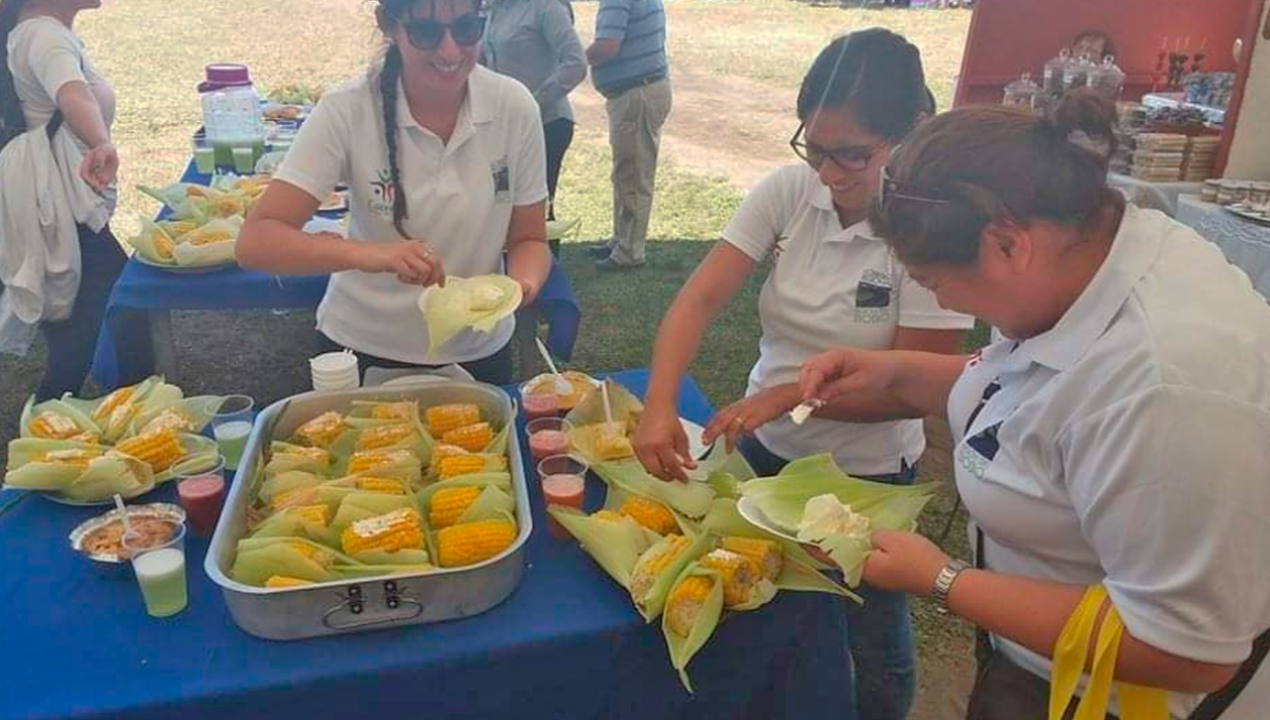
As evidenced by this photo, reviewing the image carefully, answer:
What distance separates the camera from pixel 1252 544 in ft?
3.84

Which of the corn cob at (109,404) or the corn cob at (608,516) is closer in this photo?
the corn cob at (608,516)

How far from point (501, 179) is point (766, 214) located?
81 cm

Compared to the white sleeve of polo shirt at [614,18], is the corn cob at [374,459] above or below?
below

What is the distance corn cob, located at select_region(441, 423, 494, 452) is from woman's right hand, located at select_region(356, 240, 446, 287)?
397 millimetres

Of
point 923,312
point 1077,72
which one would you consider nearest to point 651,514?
point 923,312

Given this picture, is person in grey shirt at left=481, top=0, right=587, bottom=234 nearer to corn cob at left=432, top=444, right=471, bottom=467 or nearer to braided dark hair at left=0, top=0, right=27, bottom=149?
braided dark hair at left=0, top=0, right=27, bottom=149

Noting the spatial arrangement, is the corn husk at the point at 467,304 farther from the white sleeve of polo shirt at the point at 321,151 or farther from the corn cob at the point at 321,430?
the white sleeve of polo shirt at the point at 321,151

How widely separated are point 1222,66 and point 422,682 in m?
7.67

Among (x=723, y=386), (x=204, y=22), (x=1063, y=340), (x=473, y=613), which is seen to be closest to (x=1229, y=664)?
(x=1063, y=340)

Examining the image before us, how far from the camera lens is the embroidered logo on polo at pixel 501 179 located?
2627 mm

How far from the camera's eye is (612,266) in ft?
23.0

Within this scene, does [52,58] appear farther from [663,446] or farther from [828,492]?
[828,492]

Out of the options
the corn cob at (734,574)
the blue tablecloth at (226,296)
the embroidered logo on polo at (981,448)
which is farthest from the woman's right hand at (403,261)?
the embroidered logo on polo at (981,448)

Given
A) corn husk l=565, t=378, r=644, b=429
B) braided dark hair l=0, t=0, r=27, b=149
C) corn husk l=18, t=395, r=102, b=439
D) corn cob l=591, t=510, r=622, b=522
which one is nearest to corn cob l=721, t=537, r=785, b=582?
corn cob l=591, t=510, r=622, b=522
